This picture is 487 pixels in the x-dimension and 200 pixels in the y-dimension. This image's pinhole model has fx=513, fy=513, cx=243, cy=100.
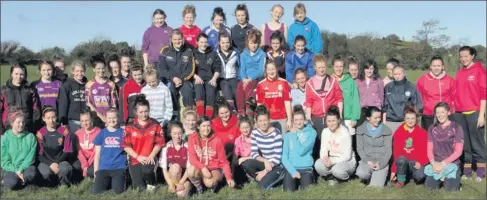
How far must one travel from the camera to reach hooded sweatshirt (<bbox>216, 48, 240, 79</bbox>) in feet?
30.5

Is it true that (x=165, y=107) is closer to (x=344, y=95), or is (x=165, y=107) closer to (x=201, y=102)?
(x=201, y=102)

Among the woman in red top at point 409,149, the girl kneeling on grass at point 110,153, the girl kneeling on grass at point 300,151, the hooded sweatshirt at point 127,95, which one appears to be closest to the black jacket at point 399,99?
the woman in red top at point 409,149

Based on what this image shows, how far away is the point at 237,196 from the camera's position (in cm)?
749

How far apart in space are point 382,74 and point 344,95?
5.05 feet

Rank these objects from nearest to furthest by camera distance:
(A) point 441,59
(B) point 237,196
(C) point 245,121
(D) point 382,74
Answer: (B) point 237,196
(C) point 245,121
(A) point 441,59
(D) point 382,74

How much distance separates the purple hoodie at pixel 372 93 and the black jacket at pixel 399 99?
0.10m

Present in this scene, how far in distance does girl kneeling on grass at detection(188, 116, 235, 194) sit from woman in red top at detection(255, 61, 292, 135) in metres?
1.32

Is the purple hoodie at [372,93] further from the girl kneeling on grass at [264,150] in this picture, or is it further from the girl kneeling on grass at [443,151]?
the girl kneeling on grass at [264,150]

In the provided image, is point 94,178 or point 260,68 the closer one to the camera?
point 94,178

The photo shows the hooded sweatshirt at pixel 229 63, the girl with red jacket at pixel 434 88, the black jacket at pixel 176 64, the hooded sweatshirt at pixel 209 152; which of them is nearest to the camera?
the hooded sweatshirt at pixel 209 152

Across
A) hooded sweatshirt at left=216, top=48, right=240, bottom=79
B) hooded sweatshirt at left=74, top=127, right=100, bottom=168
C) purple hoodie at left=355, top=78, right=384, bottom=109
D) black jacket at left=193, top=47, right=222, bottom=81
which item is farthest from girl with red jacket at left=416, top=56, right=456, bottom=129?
hooded sweatshirt at left=74, top=127, right=100, bottom=168

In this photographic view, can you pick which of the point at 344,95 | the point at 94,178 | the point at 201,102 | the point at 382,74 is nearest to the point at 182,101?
the point at 201,102

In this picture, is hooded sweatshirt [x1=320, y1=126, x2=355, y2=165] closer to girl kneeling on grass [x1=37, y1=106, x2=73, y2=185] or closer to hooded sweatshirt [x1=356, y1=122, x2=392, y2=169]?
hooded sweatshirt [x1=356, y1=122, x2=392, y2=169]

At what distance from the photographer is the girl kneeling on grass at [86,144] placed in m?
8.26
